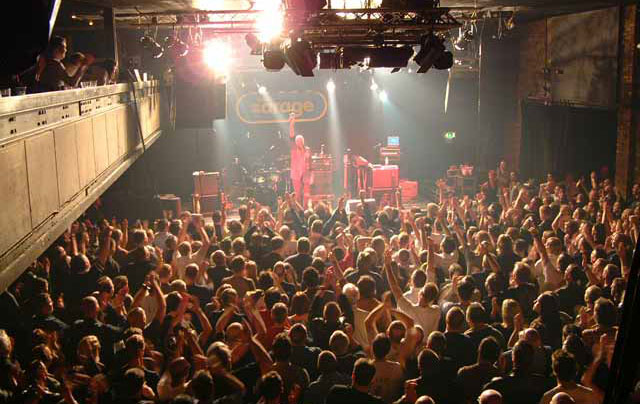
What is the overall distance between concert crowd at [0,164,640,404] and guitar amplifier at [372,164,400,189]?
28.8 ft

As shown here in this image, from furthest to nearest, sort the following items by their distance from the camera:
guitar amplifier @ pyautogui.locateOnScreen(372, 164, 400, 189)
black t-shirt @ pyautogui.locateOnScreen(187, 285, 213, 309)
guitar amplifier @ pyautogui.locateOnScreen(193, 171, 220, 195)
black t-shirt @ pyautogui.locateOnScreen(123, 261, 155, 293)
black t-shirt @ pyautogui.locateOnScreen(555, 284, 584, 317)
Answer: guitar amplifier @ pyautogui.locateOnScreen(372, 164, 400, 189), guitar amplifier @ pyautogui.locateOnScreen(193, 171, 220, 195), black t-shirt @ pyautogui.locateOnScreen(123, 261, 155, 293), black t-shirt @ pyautogui.locateOnScreen(187, 285, 213, 309), black t-shirt @ pyautogui.locateOnScreen(555, 284, 584, 317)

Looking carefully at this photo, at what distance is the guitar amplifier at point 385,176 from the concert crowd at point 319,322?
877cm

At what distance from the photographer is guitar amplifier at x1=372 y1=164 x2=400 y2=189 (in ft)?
61.9

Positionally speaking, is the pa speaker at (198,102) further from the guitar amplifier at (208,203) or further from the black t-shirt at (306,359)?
the black t-shirt at (306,359)

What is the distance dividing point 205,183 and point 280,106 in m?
7.04

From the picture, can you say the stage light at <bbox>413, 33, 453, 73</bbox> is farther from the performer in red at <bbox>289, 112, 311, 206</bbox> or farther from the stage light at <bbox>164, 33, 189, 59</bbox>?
the performer in red at <bbox>289, 112, 311, 206</bbox>

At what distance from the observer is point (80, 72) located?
7.92 m

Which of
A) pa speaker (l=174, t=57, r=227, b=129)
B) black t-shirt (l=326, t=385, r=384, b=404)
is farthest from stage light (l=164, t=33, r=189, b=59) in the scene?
black t-shirt (l=326, t=385, r=384, b=404)

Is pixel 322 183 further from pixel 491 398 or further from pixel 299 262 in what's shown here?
pixel 491 398

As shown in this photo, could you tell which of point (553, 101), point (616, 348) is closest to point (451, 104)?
→ point (553, 101)

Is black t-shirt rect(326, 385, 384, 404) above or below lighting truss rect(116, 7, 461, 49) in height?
below

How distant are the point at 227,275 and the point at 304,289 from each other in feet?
3.85

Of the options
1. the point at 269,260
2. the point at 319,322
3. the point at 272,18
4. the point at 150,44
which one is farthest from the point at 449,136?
the point at 319,322

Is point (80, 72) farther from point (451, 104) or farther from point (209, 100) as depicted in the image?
point (451, 104)
